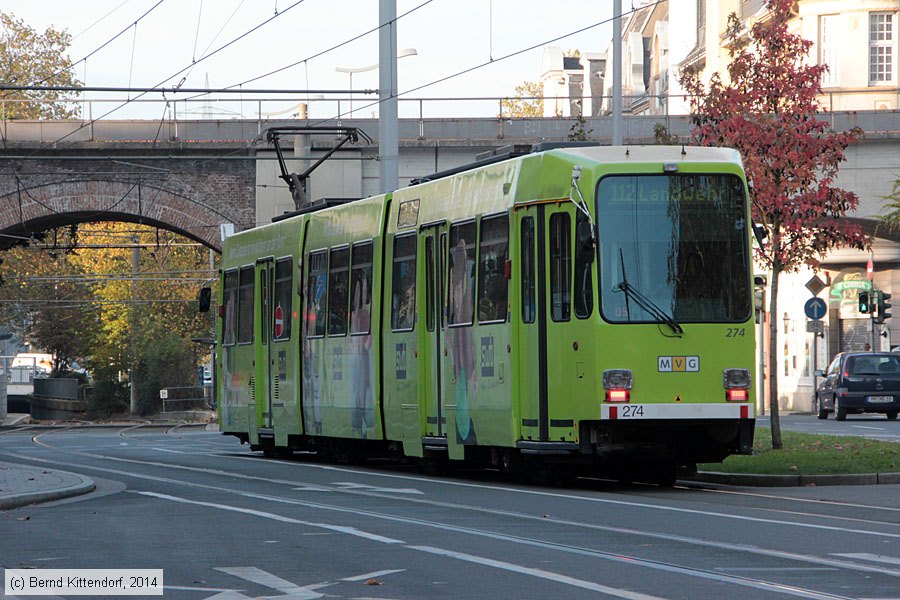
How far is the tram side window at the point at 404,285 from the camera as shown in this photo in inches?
803

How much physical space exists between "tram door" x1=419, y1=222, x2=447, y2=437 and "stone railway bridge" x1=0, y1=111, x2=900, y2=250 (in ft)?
70.9

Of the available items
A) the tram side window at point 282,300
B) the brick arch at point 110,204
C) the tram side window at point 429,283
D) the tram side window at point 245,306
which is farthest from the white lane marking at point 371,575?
the brick arch at point 110,204

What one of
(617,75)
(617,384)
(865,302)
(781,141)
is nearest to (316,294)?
(781,141)

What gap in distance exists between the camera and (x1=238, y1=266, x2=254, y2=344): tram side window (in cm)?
2736

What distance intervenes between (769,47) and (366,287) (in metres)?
6.01

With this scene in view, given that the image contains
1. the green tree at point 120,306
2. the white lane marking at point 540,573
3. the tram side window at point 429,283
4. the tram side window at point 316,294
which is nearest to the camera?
the white lane marking at point 540,573

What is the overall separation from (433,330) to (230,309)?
379 inches

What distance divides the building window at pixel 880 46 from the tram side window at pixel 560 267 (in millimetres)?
41014

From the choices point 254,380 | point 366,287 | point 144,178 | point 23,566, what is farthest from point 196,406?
point 23,566

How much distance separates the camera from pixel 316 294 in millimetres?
24031

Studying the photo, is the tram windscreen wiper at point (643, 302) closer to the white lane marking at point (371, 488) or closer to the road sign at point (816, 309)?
the white lane marking at point (371, 488)

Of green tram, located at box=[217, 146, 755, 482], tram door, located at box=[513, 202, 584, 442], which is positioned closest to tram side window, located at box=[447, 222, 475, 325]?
green tram, located at box=[217, 146, 755, 482]

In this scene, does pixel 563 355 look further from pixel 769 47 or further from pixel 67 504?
pixel 769 47

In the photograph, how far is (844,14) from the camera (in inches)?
2163
